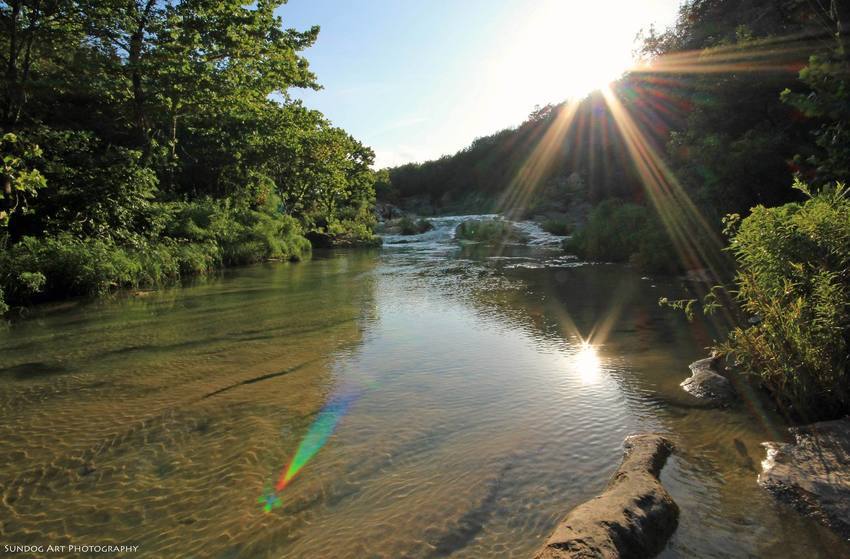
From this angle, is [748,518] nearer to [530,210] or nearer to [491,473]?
[491,473]

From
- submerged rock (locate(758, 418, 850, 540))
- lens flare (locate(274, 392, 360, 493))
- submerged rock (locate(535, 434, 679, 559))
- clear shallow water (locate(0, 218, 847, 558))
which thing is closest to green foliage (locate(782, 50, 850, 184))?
clear shallow water (locate(0, 218, 847, 558))

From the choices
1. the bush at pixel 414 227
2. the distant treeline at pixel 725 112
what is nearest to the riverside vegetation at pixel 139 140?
the distant treeline at pixel 725 112

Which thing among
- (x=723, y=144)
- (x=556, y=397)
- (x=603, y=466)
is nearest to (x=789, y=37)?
(x=723, y=144)

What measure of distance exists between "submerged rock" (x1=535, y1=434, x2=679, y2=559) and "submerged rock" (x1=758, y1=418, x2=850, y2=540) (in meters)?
0.85

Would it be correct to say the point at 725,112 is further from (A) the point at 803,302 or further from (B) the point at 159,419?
(B) the point at 159,419

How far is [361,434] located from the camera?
4.60 metres

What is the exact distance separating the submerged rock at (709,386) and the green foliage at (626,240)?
36.9ft

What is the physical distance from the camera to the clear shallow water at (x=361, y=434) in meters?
3.16

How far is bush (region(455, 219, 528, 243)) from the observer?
34.0 metres

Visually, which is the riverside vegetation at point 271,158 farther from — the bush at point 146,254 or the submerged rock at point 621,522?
the submerged rock at point 621,522

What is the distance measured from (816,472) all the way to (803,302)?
161 centimetres

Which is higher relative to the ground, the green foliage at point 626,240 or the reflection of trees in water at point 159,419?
the green foliage at point 626,240

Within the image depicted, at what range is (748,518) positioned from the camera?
3180 millimetres

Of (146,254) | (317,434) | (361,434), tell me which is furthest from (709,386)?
(146,254)
